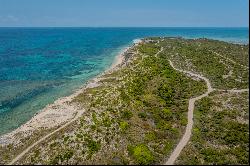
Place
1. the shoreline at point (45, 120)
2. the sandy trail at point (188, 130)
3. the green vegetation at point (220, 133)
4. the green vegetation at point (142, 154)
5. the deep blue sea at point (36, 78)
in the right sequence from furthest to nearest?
1. the deep blue sea at point (36, 78)
2. the shoreline at point (45, 120)
3. the sandy trail at point (188, 130)
4. the green vegetation at point (220, 133)
5. the green vegetation at point (142, 154)

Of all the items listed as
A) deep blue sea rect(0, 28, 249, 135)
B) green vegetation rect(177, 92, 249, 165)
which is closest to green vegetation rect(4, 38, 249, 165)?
green vegetation rect(177, 92, 249, 165)

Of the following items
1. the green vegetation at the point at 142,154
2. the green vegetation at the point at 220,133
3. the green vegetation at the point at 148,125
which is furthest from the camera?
the green vegetation at the point at 148,125

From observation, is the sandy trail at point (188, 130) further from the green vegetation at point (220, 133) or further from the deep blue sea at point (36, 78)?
the deep blue sea at point (36, 78)

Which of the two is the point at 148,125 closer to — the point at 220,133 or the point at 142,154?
the point at 142,154

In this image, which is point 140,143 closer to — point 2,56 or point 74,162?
point 74,162

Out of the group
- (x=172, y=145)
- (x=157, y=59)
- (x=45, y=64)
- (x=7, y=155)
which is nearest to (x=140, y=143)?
(x=172, y=145)

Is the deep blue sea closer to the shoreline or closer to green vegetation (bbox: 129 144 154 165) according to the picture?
the shoreline

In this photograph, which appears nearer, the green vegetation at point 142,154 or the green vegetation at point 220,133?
the green vegetation at point 142,154

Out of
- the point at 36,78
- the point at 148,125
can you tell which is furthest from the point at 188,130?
the point at 36,78

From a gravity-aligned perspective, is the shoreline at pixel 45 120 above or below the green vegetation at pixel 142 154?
above

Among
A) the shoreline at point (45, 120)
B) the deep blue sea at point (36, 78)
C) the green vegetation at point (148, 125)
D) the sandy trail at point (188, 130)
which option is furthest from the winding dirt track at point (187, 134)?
the deep blue sea at point (36, 78)

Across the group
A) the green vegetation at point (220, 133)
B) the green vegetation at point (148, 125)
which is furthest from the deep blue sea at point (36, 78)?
the green vegetation at point (220, 133)
